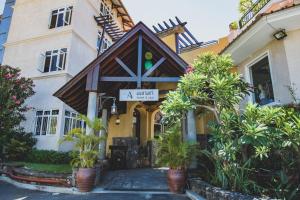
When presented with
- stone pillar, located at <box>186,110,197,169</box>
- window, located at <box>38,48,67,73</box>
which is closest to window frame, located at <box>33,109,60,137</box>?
window, located at <box>38,48,67,73</box>

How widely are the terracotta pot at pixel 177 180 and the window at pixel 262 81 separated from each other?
13.6 feet

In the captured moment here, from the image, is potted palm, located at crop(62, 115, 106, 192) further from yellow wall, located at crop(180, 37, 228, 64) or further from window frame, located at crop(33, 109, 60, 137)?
yellow wall, located at crop(180, 37, 228, 64)

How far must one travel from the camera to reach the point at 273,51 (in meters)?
7.82

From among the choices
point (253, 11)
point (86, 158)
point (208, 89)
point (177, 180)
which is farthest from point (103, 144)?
point (253, 11)

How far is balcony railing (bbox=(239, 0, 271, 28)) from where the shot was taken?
32.3 ft

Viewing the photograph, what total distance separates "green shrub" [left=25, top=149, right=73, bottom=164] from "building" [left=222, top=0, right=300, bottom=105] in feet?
31.2

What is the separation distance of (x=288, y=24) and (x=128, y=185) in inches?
285

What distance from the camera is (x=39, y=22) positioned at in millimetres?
16375

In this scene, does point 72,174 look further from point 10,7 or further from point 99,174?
point 10,7

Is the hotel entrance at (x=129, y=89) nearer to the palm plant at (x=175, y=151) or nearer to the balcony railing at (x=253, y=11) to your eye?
the palm plant at (x=175, y=151)

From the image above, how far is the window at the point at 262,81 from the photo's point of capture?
27.7 ft

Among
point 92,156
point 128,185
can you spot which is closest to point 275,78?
point 128,185

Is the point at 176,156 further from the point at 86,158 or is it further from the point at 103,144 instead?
the point at 103,144

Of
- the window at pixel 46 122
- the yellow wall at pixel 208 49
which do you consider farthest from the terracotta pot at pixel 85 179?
the yellow wall at pixel 208 49
